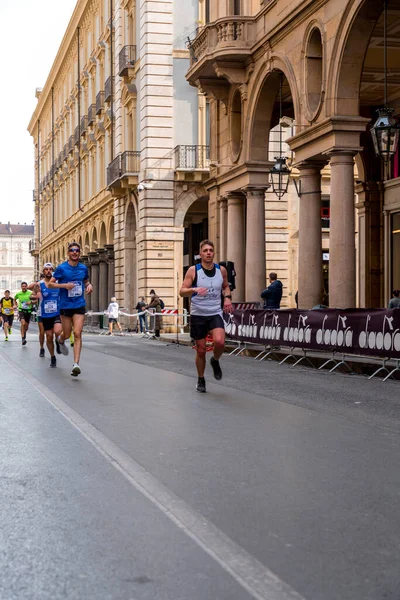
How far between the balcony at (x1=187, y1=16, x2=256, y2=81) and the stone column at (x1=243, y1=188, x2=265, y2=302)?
3421 mm

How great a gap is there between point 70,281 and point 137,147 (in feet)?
90.6

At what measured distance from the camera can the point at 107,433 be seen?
8.03 metres

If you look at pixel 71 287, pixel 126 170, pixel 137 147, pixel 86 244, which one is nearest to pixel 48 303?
pixel 71 287

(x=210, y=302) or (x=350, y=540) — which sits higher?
(x=210, y=302)

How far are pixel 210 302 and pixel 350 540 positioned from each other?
24.3 ft

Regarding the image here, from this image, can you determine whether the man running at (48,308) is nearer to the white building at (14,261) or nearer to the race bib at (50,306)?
the race bib at (50,306)

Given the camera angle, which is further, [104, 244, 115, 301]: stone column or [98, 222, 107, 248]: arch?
[98, 222, 107, 248]: arch

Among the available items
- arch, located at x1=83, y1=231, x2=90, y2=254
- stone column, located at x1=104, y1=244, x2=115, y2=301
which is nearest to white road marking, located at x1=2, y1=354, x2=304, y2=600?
stone column, located at x1=104, y1=244, x2=115, y2=301

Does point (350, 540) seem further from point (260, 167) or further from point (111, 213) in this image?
point (111, 213)

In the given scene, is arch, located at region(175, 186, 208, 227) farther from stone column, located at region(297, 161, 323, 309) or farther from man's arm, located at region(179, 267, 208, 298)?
man's arm, located at region(179, 267, 208, 298)

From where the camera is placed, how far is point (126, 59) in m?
41.9

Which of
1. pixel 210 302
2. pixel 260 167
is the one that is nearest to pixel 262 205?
pixel 260 167

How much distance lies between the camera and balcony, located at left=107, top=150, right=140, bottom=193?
40406mm

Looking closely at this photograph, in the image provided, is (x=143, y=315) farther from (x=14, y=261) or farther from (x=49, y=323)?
(x=14, y=261)
